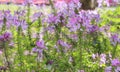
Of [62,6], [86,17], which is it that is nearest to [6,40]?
[86,17]

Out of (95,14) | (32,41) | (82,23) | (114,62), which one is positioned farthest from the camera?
(32,41)

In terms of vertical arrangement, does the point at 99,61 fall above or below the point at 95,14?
below

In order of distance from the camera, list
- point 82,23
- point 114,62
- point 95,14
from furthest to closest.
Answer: point 95,14
point 82,23
point 114,62

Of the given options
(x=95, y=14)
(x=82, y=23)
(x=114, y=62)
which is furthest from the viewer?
(x=95, y=14)

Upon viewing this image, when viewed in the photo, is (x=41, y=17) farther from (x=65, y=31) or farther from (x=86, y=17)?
(x=86, y=17)

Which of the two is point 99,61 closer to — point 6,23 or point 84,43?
point 84,43

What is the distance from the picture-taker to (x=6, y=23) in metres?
2.55

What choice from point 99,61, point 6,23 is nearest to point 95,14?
point 99,61

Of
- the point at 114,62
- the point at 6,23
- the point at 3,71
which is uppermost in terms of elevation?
the point at 6,23

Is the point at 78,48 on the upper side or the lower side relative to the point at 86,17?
lower

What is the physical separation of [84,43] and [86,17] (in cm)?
34

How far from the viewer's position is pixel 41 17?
2.96m

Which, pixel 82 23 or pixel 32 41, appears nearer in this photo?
pixel 82 23

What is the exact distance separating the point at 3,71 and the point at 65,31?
22.2 inches
